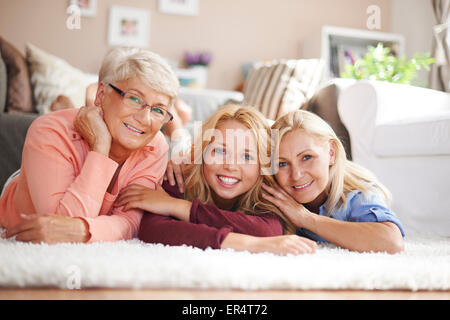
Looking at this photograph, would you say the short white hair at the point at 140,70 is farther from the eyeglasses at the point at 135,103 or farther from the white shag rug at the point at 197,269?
the white shag rug at the point at 197,269

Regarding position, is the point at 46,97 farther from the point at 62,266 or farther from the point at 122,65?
the point at 62,266

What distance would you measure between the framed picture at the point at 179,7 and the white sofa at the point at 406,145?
8.13ft

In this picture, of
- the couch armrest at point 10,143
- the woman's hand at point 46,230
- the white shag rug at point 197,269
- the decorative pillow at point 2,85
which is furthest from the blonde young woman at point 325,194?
the decorative pillow at point 2,85

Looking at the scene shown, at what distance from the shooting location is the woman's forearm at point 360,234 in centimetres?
94

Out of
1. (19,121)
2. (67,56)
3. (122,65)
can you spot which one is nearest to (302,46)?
(67,56)

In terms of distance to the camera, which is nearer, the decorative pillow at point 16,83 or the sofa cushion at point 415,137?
the sofa cushion at point 415,137

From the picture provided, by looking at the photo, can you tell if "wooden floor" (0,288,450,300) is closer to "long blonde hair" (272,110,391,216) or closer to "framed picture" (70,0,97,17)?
"long blonde hair" (272,110,391,216)

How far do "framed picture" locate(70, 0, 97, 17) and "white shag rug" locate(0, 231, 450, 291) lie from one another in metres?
3.18

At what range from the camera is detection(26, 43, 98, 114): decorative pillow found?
2268 mm

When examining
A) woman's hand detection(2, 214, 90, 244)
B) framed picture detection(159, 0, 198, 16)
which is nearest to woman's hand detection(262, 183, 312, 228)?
woman's hand detection(2, 214, 90, 244)

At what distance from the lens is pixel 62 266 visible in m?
0.61

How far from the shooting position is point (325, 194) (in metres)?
1.14

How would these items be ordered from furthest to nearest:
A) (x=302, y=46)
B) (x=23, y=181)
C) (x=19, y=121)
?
(x=302, y=46) → (x=19, y=121) → (x=23, y=181)
